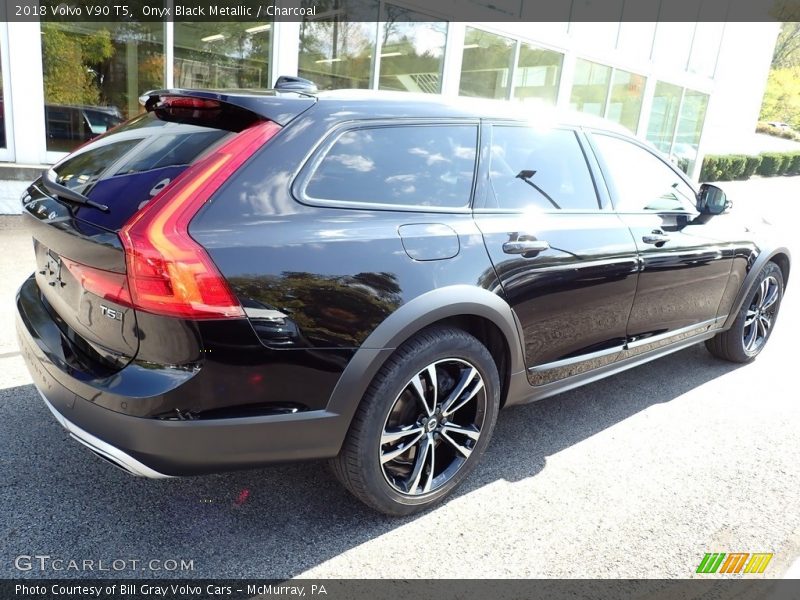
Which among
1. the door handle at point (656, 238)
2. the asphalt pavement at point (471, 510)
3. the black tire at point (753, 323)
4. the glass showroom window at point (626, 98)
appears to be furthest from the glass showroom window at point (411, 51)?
the asphalt pavement at point (471, 510)

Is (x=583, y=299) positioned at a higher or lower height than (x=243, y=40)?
lower

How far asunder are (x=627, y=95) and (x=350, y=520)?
19.2m

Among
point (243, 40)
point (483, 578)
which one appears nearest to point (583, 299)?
point (483, 578)

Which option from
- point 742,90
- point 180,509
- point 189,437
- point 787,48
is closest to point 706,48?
point 742,90

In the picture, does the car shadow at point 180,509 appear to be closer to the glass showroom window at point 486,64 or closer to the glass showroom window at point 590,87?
the glass showroom window at point 486,64

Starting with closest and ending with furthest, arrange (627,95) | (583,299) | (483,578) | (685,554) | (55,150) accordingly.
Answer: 1. (483,578)
2. (685,554)
3. (583,299)
4. (55,150)
5. (627,95)

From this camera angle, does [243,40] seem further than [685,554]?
Yes

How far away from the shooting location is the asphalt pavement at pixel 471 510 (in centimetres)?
230

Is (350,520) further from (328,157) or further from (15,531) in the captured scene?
(328,157)

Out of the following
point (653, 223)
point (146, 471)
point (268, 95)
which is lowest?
point (146, 471)

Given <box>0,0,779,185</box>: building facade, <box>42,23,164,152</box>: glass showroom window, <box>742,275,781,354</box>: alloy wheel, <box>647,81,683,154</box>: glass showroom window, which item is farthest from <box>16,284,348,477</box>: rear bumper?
<box>647,81,683,154</box>: glass showroom window

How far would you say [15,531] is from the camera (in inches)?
90.2

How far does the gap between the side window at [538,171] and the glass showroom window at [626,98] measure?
16.2 m

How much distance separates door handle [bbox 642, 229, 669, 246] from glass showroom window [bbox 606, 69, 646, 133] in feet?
52.0
